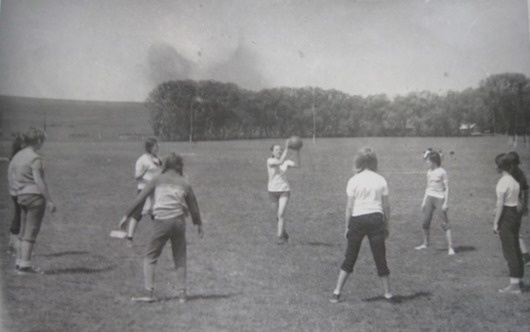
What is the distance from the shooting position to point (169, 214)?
5238mm

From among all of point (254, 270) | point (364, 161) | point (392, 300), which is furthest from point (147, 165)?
point (392, 300)

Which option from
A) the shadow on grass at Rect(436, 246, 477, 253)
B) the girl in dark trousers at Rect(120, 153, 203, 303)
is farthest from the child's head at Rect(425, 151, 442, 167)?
the girl in dark trousers at Rect(120, 153, 203, 303)

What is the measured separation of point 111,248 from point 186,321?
2892 mm

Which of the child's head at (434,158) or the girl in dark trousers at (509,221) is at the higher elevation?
the child's head at (434,158)

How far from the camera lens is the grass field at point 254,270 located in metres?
4.86

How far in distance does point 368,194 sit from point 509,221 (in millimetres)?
1721

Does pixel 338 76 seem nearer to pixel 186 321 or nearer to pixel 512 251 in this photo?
pixel 512 251

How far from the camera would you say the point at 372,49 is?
712 centimetres

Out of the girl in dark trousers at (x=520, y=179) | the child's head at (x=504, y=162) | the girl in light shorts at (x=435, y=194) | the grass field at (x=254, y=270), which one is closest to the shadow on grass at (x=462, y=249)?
the grass field at (x=254, y=270)

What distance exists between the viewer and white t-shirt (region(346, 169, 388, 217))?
534 cm

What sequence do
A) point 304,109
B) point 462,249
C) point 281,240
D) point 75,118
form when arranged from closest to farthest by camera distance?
point 75,118
point 462,249
point 281,240
point 304,109

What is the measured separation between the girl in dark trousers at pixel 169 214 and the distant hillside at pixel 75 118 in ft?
6.00

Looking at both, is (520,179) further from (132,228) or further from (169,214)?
(132,228)

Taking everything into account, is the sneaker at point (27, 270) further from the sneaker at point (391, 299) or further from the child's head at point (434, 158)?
the child's head at point (434, 158)
